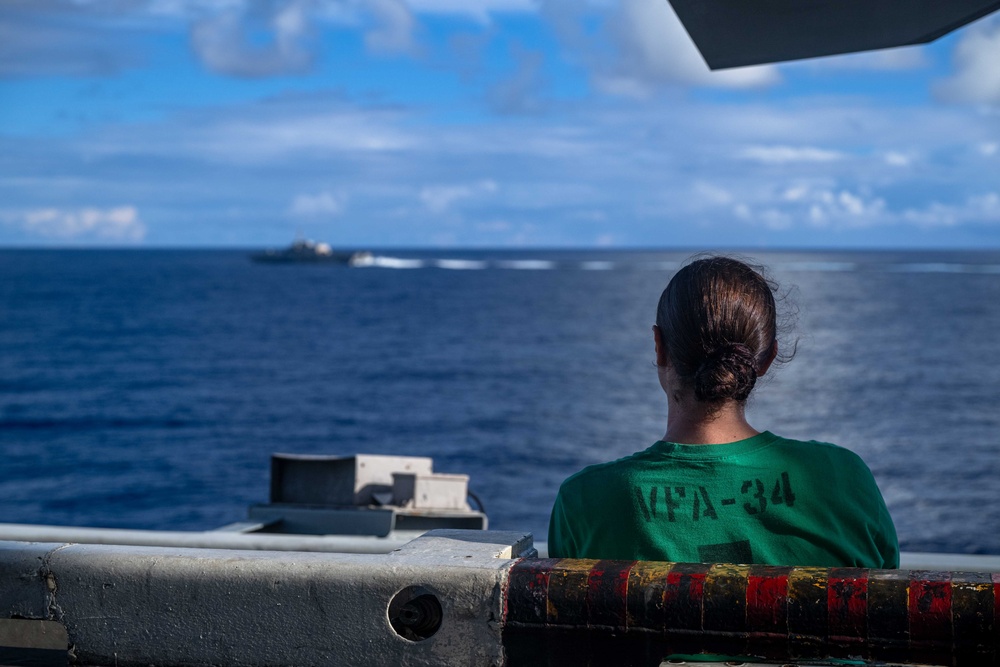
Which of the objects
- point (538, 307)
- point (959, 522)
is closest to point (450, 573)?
point (959, 522)

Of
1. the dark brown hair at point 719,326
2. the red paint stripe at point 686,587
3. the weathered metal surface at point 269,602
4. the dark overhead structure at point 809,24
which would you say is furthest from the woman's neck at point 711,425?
the dark overhead structure at point 809,24

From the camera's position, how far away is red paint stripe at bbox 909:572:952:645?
2076 millimetres

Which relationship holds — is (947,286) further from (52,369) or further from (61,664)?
(61,664)

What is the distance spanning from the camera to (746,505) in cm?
241

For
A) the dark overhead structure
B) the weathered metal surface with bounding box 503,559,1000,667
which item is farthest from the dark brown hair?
the dark overhead structure

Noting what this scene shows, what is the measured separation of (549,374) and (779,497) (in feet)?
164

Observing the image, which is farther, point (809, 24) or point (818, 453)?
point (809, 24)

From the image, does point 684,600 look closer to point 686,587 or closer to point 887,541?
point 686,587

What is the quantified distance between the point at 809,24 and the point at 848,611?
2.96 metres

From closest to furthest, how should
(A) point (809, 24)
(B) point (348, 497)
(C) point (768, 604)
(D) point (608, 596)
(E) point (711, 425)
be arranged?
(C) point (768, 604)
(D) point (608, 596)
(E) point (711, 425)
(A) point (809, 24)
(B) point (348, 497)

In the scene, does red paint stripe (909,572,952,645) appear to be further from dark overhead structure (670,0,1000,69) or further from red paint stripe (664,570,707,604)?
dark overhead structure (670,0,1000,69)

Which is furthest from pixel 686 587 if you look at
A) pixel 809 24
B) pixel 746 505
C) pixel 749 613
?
pixel 809 24

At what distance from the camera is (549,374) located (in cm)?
5222

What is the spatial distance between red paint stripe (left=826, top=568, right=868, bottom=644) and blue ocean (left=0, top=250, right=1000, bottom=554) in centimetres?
37
